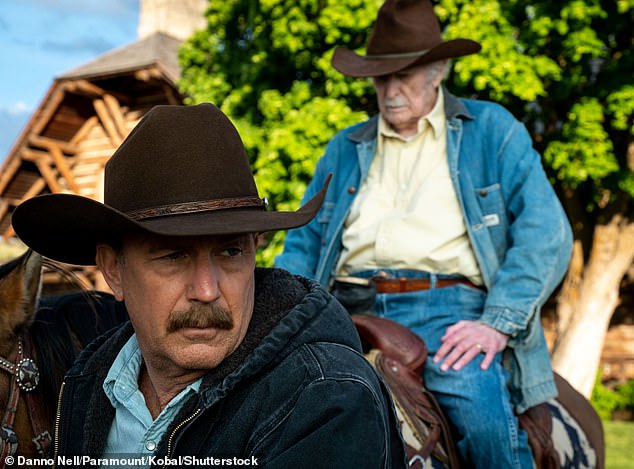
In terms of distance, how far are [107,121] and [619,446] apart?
13.0 metres

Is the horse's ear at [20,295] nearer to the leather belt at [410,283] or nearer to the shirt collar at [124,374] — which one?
the shirt collar at [124,374]

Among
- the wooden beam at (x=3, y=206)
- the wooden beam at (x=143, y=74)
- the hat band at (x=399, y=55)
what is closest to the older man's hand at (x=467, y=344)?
the hat band at (x=399, y=55)

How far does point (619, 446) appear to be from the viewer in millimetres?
9961

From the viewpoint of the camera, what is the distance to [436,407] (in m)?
3.00

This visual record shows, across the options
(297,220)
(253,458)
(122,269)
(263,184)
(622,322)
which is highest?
(297,220)

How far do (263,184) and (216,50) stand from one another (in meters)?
4.29

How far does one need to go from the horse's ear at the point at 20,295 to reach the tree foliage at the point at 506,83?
8599mm

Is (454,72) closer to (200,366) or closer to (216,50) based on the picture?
(216,50)

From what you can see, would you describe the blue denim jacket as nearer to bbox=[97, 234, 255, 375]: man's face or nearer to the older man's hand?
the older man's hand

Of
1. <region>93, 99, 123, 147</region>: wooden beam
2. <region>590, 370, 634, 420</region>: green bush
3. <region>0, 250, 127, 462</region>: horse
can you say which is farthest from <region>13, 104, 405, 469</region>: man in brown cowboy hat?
<region>93, 99, 123, 147</region>: wooden beam

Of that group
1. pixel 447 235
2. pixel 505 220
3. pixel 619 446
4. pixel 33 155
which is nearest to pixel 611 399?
pixel 619 446

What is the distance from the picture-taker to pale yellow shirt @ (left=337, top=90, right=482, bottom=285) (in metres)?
3.45

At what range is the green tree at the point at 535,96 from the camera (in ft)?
34.4

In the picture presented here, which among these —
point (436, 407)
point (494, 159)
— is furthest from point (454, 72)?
point (436, 407)
